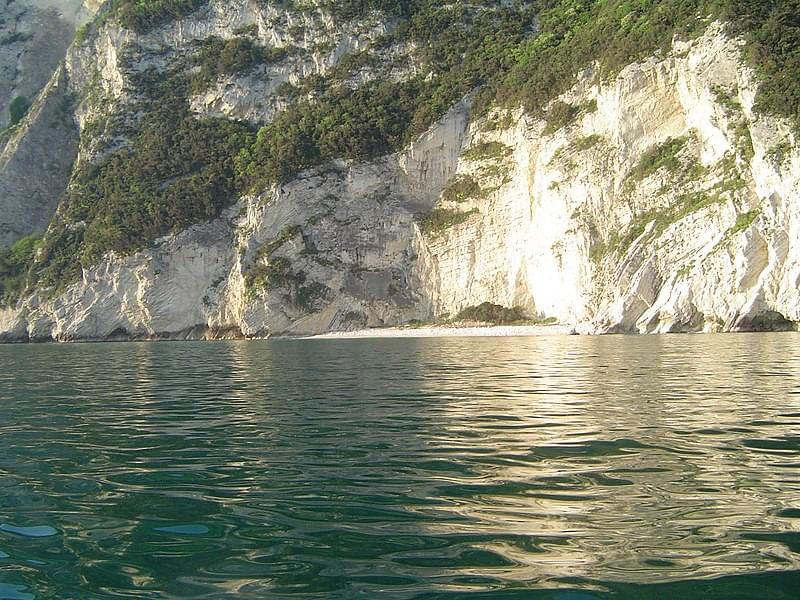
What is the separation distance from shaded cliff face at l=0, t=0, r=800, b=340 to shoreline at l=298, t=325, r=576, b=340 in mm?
2404

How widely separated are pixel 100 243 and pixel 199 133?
17.2m

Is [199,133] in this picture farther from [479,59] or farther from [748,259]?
[748,259]

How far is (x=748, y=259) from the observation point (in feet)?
131

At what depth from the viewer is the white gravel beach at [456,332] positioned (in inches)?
2076

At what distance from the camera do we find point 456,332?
2308 inches

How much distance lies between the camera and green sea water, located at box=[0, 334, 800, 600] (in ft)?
Answer: 13.8

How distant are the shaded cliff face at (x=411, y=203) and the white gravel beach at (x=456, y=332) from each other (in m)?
2.45

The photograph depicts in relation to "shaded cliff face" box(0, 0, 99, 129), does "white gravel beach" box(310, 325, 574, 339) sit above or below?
below

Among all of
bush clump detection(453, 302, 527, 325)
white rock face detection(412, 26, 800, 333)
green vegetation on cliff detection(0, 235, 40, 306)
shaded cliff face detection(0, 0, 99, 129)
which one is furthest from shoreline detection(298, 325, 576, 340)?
shaded cliff face detection(0, 0, 99, 129)

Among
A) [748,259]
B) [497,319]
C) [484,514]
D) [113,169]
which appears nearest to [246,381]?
[484,514]

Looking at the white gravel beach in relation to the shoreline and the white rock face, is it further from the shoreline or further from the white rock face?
the white rock face

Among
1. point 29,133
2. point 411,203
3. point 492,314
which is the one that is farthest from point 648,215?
point 29,133

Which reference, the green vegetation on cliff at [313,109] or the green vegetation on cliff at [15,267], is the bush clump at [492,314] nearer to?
the green vegetation on cliff at [313,109]

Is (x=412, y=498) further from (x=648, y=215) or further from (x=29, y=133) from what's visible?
(x=29, y=133)
